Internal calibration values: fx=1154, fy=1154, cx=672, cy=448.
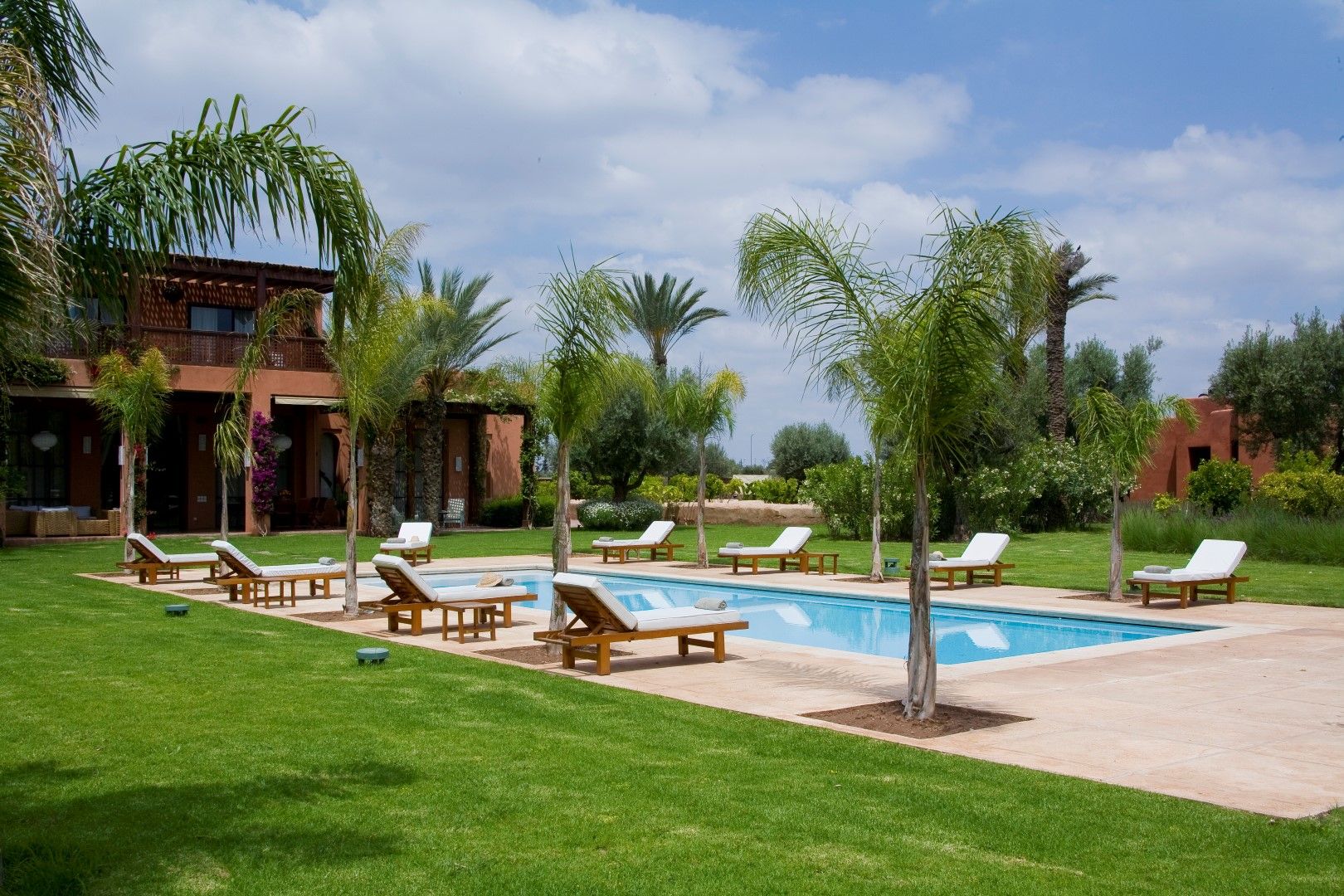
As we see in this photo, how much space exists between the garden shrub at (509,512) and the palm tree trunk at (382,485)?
→ 460 centimetres

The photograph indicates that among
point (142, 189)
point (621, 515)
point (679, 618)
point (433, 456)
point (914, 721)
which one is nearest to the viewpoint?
point (142, 189)

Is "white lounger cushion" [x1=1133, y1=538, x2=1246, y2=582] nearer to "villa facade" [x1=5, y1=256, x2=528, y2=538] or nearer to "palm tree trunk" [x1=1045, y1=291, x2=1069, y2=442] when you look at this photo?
"palm tree trunk" [x1=1045, y1=291, x2=1069, y2=442]

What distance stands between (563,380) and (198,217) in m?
6.08

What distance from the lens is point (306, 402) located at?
29.1m

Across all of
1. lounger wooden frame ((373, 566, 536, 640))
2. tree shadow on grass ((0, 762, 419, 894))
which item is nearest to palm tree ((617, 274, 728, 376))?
lounger wooden frame ((373, 566, 536, 640))

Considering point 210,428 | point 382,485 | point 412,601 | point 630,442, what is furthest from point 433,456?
point 412,601

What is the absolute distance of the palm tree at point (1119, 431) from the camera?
584 inches

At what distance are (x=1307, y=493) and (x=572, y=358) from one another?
19770mm

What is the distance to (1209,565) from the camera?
15.8m

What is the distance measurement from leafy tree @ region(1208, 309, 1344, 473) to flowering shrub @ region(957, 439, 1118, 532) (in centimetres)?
548

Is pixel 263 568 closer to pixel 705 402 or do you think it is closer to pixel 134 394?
pixel 134 394

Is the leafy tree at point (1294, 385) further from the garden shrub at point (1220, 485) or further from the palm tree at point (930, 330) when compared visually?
the palm tree at point (930, 330)

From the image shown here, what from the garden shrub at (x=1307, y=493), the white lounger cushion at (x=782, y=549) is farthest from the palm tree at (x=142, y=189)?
the garden shrub at (x=1307, y=493)

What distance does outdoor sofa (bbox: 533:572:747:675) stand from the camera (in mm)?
9695
